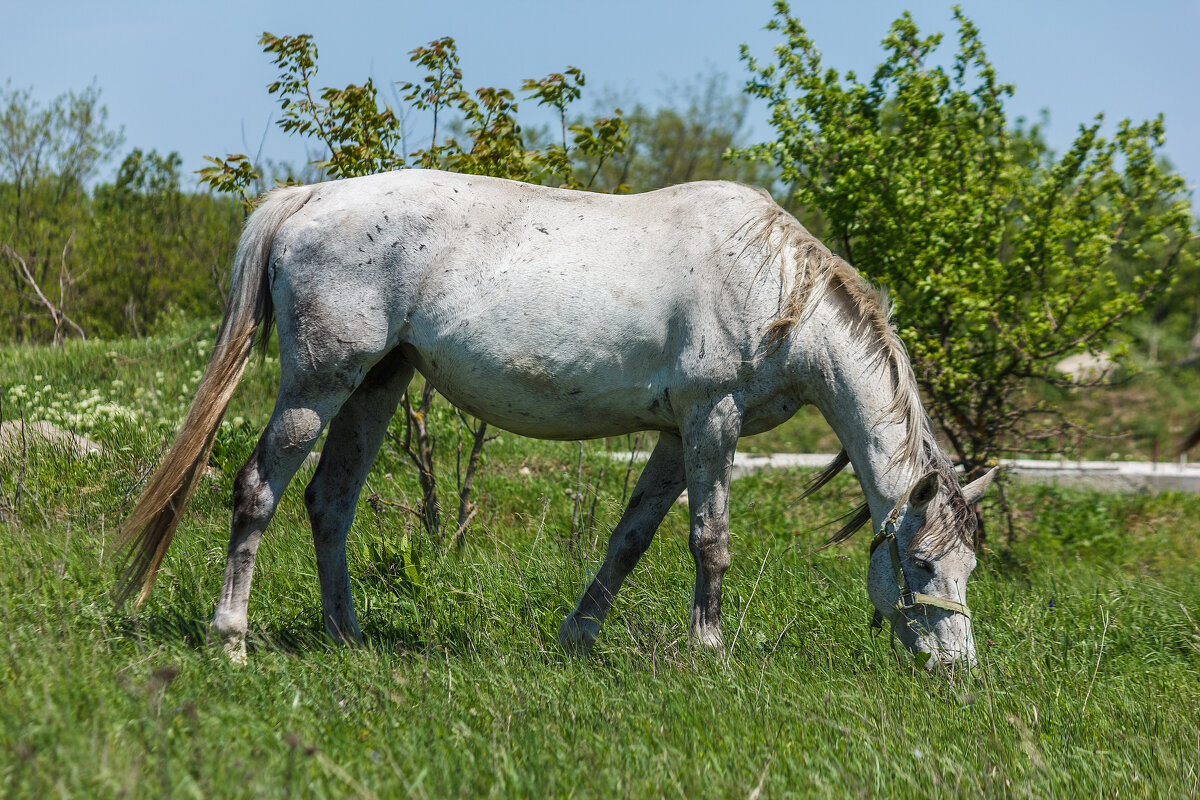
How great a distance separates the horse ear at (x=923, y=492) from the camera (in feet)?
12.4

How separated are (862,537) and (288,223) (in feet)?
19.0

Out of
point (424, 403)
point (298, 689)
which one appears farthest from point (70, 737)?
point (424, 403)

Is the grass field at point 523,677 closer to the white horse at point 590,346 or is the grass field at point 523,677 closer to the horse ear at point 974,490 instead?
the white horse at point 590,346

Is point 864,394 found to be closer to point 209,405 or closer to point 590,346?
point 590,346

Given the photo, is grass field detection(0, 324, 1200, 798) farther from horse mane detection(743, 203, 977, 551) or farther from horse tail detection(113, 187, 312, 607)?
horse mane detection(743, 203, 977, 551)

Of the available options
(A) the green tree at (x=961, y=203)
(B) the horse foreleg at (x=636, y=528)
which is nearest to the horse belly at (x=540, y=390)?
(B) the horse foreleg at (x=636, y=528)

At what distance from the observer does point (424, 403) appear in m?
6.04

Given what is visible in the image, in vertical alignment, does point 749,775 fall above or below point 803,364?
below

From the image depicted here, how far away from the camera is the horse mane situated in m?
3.92

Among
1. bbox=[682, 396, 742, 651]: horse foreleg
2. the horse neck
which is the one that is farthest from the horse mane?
bbox=[682, 396, 742, 651]: horse foreleg

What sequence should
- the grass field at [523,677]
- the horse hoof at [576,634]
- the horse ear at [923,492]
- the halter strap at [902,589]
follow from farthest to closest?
the horse hoof at [576,634]
the halter strap at [902,589]
the horse ear at [923,492]
the grass field at [523,677]

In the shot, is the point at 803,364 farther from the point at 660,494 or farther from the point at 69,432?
the point at 69,432

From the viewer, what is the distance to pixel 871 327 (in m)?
4.08

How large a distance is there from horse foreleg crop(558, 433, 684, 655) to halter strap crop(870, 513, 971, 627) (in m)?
0.95
